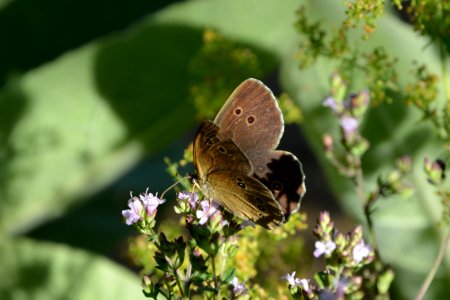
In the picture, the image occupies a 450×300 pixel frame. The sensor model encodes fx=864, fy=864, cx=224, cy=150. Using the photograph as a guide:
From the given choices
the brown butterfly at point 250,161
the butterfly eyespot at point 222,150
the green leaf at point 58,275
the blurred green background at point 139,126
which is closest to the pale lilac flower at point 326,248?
the brown butterfly at point 250,161

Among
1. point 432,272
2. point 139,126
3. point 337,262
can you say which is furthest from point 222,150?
point 139,126

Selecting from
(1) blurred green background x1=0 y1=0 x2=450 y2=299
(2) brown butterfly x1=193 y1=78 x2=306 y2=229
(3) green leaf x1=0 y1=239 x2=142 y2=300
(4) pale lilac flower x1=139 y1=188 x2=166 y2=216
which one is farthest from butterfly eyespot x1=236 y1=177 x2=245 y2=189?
(3) green leaf x1=0 y1=239 x2=142 y2=300

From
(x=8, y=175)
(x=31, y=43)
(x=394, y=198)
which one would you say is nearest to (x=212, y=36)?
(x=394, y=198)

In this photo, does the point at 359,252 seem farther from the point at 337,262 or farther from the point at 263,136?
the point at 263,136

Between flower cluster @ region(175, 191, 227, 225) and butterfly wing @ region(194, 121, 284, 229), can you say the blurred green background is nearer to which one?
butterfly wing @ region(194, 121, 284, 229)

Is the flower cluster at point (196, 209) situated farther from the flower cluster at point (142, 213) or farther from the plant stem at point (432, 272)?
the plant stem at point (432, 272)

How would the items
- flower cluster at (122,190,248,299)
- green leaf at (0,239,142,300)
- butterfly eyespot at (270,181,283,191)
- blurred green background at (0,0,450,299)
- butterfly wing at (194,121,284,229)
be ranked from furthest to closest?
green leaf at (0,239,142,300) → blurred green background at (0,0,450,299) → butterfly eyespot at (270,181,283,191) → butterfly wing at (194,121,284,229) → flower cluster at (122,190,248,299)
